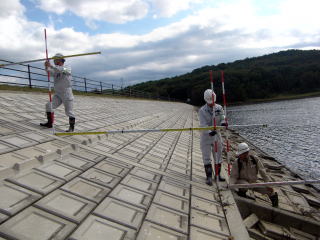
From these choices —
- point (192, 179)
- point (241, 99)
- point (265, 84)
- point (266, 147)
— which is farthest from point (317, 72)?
point (192, 179)

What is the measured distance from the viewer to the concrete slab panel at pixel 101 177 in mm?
4621

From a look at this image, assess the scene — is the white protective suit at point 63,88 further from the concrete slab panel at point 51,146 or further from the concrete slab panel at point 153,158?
the concrete slab panel at point 153,158

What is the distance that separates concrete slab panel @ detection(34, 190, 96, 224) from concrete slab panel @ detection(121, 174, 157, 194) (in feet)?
3.95

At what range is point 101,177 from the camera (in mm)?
4832

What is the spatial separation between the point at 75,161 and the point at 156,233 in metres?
2.47

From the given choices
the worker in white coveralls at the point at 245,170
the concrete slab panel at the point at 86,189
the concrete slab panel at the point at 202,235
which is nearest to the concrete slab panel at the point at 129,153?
the concrete slab panel at the point at 86,189

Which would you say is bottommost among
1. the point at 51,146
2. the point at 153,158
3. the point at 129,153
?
the point at 153,158

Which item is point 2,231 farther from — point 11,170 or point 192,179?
point 192,179

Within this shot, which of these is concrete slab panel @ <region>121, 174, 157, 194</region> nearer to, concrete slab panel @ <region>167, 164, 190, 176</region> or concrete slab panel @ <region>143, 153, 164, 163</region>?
concrete slab panel @ <region>167, 164, 190, 176</region>

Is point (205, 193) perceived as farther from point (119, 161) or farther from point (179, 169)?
point (119, 161)

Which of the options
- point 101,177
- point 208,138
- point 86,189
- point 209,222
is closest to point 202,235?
point 209,222

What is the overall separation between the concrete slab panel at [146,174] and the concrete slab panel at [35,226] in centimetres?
247

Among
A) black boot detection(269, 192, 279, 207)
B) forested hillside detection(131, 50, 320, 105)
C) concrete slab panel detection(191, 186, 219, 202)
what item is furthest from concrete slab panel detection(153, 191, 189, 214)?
forested hillside detection(131, 50, 320, 105)

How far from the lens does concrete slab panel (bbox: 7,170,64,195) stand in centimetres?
376
